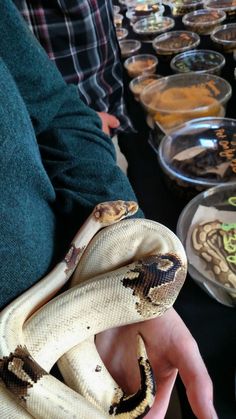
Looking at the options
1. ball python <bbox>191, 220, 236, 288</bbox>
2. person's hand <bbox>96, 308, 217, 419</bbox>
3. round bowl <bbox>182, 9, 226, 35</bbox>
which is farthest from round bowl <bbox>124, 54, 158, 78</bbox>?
person's hand <bbox>96, 308, 217, 419</bbox>

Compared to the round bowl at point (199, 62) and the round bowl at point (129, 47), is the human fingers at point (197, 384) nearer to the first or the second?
the round bowl at point (199, 62)

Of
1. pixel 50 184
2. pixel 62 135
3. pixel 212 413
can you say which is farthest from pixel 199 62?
pixel 212 413

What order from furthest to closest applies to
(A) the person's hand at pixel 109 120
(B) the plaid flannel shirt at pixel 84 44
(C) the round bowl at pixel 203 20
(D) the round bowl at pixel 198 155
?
(C) the round bowl at pixel 203 20, (A) the person's hand at pixel 109 120, (B) the plaid flannel shirt at pixel 84 44, (D) the round bowl at pixel 198 155

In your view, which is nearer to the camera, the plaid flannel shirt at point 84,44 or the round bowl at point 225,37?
the plaid flannel shirt at point 84,44

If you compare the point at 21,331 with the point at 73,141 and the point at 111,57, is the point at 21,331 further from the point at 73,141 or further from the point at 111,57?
the point at 111,57

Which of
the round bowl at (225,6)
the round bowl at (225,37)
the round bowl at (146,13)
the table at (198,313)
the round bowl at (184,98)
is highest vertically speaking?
the round bowl at (146,13)

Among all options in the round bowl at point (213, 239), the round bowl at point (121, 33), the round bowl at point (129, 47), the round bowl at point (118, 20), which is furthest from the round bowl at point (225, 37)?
the round bowl at point (213, 239)
